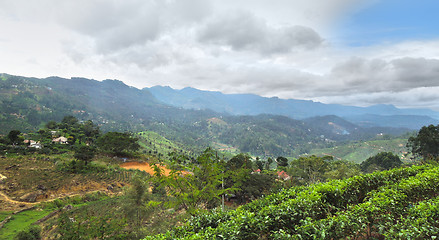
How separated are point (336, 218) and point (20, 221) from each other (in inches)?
970

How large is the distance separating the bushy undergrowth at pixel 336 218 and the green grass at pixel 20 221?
1800cm

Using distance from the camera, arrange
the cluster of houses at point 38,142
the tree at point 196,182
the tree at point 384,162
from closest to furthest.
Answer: the tree at point 196,182 < the cluster of houses at point 38,142 < the tree at point 384,162

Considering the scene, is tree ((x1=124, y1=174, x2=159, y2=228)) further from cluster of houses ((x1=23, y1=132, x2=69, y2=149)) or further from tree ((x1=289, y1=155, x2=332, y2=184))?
cluster of houses ((x1=23, y1=132, x2=69, y2=149))

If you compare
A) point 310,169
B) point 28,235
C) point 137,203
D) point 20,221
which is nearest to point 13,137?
point 20,221

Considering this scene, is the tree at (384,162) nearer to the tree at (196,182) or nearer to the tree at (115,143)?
the tree at (196,182)

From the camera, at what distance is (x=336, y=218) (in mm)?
4129

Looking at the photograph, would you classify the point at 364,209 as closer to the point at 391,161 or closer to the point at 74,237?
the point at 74,237

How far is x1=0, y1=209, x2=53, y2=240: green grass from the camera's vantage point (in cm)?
1397

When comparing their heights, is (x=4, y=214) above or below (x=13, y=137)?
below

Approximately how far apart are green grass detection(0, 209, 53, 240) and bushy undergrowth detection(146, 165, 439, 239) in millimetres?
18004

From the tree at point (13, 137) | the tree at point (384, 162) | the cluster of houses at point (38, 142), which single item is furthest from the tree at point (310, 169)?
the tree at point (13, 137)

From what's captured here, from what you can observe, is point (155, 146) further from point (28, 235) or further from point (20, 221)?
point (28, 235)

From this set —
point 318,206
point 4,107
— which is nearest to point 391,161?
point 318,206

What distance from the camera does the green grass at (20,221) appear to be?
14.0 meters
